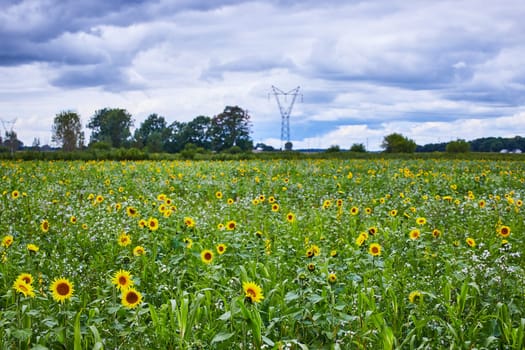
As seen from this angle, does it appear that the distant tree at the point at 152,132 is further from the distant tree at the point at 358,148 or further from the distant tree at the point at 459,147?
the distant tree at the point at 459,147

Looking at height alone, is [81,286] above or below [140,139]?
below

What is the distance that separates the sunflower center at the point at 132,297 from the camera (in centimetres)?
316

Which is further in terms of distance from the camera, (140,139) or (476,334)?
(140,139)

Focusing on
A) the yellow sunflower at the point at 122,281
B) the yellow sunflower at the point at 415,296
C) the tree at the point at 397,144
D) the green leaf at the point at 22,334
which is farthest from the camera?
the tree at the point at 397,144

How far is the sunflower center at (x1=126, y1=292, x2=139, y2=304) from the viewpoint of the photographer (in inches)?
124

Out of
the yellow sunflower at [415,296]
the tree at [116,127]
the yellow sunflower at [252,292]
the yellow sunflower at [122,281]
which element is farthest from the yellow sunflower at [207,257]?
the tree at [116,127]

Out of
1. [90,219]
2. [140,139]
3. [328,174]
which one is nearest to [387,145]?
[140,139]

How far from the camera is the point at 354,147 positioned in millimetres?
50594

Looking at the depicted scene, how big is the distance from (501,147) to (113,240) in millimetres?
77627

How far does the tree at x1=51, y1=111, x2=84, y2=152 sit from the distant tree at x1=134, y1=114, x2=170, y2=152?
13.1 metres

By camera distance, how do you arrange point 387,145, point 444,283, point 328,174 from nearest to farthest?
point 444,283
point 328,174
point 387,145

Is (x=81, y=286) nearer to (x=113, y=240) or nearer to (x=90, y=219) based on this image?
(x=113, y=240)

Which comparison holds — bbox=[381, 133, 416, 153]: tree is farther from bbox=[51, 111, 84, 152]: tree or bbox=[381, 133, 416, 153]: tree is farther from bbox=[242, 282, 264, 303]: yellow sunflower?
bbox=[242, 282, 264, 303]: yellow sunflower

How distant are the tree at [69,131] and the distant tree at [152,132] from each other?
43.1ft
